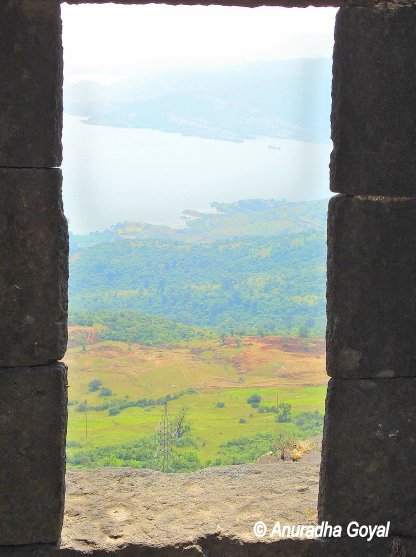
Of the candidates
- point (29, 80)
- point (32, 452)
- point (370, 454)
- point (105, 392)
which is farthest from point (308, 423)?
point (29, 80)

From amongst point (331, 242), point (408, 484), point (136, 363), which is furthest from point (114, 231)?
point (408, 484)

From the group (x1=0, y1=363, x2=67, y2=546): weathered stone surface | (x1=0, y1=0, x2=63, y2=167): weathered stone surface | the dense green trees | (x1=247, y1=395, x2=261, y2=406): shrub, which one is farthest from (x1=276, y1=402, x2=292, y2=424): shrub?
(x1=0, y1=0, x2=63, y2=167): weathered stone surface

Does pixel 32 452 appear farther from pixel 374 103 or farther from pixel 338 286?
pixel 374 103

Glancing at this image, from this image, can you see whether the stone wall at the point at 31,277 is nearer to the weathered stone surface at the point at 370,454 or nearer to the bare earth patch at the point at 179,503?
the bare earth patch at the point at 179,503

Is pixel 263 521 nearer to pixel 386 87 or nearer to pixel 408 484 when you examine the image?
pixel 408 484
